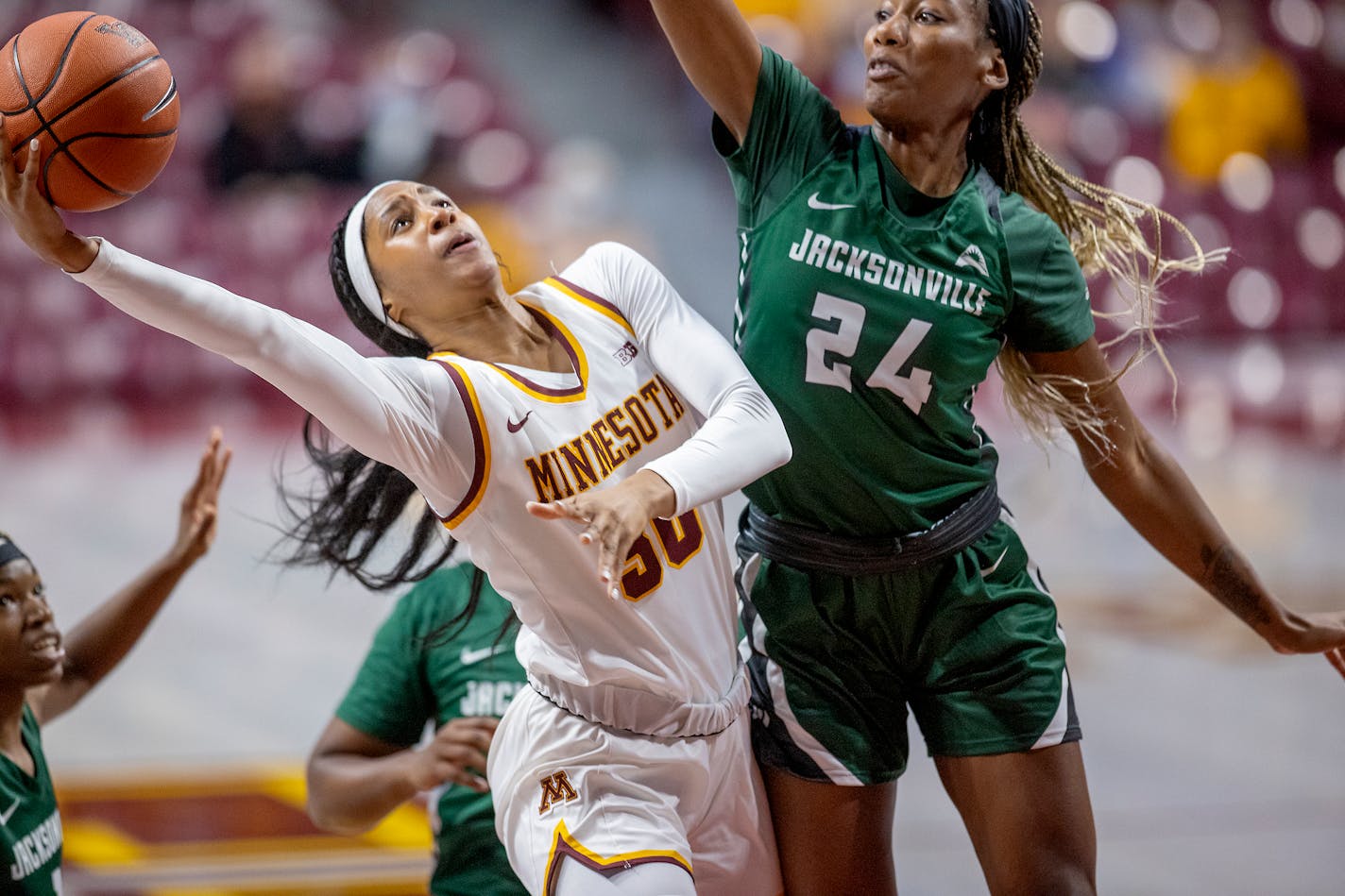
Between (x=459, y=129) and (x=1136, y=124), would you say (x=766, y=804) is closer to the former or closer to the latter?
(x=459, y=129)

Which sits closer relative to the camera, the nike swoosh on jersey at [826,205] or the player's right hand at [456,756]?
the nike swoosh on jersey at [826,205]

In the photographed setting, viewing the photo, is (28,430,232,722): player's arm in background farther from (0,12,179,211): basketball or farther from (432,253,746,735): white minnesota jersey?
(432,253,746,735): white minnesota jersey

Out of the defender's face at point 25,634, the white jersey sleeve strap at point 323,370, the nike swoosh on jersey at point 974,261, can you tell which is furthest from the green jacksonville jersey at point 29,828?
the nike swoosh on jersey at point 974,261

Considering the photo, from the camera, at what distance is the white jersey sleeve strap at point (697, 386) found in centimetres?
261

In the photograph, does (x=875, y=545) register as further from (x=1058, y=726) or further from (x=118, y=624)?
(x=118, y=624)

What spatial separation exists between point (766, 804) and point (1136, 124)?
42.7 feet

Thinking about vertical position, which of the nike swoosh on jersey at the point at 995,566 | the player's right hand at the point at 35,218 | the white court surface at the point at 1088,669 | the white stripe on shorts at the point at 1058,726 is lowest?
the white court surface at the point at 1088,669

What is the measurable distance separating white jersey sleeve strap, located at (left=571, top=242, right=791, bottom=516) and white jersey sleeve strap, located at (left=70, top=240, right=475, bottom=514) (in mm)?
393

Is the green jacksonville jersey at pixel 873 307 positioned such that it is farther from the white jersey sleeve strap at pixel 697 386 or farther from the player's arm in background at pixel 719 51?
the white jersey sleeve strap at pixel 697 386

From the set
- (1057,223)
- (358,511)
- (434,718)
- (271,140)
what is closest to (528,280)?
(271,140)

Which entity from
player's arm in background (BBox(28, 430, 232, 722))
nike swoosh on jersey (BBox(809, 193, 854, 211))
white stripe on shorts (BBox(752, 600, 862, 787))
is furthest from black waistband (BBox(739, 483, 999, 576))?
player's arm in background (BBox(28, 430, 232, 722))

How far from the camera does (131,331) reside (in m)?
12.7

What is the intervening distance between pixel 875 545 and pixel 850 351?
1.32ft

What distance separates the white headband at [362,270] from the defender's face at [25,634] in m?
1.12
